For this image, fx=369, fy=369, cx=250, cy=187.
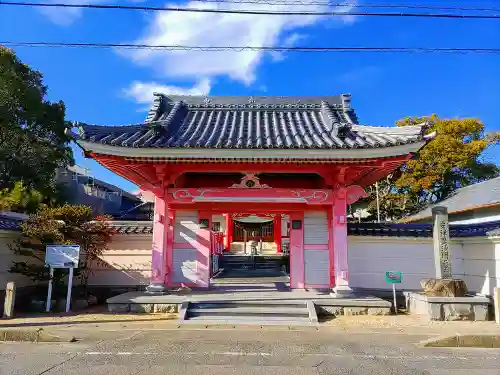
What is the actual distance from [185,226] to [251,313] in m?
3.47

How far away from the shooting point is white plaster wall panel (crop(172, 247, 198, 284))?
1066cm

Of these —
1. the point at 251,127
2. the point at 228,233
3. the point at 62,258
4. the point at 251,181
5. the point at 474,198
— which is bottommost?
the point at 62,258

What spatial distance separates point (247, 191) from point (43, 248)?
→ 5633mm

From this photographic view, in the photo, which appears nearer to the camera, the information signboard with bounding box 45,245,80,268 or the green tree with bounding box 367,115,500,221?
the information signboard with bounding box 45,245,80,268

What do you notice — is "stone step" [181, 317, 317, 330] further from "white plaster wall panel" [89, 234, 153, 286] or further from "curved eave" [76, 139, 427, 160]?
"curved eave" [76, 139, 427, 160]

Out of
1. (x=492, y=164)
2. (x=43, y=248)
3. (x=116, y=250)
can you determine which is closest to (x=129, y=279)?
(x=116, y=250)

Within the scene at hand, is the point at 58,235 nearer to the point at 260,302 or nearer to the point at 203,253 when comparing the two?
the point at 203,253

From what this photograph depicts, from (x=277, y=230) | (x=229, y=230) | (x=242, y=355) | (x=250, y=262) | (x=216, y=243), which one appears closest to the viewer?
(x=242, y=355)

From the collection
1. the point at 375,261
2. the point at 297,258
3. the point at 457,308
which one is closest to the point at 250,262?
the point at 297,258

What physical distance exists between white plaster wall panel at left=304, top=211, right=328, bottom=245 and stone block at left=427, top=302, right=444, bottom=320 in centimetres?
327

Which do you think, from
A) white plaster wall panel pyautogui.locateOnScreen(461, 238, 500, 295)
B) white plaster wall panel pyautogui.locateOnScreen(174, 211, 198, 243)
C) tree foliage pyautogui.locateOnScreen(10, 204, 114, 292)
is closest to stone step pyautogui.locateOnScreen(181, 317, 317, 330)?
white plaster wall panel pyautogui.locateOnScreen(174, 211, 198, 243)

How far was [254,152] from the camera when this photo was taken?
29.3ft

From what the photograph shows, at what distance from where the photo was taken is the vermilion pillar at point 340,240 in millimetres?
9773

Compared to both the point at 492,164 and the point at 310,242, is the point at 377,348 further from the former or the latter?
the point at 492,164
